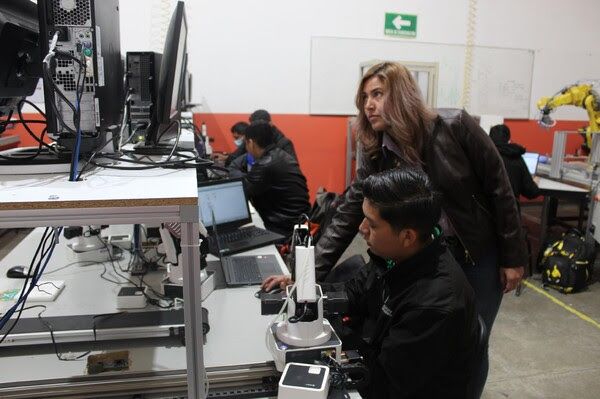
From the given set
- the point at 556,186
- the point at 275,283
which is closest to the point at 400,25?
the point at 556,186

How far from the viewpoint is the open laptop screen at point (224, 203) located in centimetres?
245

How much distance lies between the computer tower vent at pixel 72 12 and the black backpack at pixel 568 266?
349cm

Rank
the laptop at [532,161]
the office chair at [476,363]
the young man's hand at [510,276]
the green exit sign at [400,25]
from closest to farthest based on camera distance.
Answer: the office chair at [476,363] → the young man's hand at [510,276] → the laptop at [532,161] → the green exit sign at [400,25]

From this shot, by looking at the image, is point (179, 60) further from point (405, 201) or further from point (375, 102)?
point (405, 201)

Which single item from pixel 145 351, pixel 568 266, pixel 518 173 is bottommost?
pixel 568 266

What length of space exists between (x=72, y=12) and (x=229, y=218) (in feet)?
5.06

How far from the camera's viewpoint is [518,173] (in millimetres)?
3861

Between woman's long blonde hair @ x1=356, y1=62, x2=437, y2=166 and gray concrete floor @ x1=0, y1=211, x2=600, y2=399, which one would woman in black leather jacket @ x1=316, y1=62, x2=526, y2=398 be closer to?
woman's long blonde hair @ x1=356, y1=62, x2=437, y2=166

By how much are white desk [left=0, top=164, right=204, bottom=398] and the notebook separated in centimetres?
85

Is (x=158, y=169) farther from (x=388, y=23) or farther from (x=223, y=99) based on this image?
(x=388, y=23)

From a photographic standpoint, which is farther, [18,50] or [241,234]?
[241,234]

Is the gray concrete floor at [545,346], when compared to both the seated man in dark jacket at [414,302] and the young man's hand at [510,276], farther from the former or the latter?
the seated man in dark jacket at [414,302]

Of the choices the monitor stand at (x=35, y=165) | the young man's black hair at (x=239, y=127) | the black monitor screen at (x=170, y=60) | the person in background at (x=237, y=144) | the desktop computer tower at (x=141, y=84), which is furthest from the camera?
the young man's black hair at (x=239, y=127)

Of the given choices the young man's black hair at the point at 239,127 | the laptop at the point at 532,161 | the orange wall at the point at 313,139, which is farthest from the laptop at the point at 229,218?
the laptop at the point at 532,161
